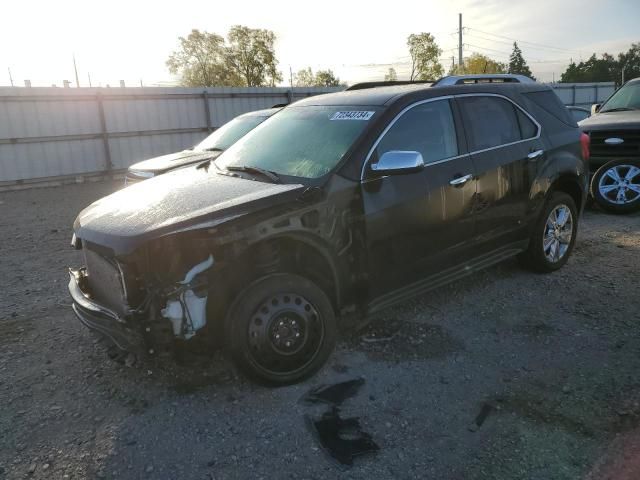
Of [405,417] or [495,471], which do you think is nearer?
[495,471]

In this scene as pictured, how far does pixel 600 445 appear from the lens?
2.63 metres

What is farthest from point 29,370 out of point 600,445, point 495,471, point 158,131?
point 158,131

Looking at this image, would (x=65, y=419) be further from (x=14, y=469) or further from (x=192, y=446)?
(x=192, y=446)

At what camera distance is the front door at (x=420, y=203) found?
3535 millimetres

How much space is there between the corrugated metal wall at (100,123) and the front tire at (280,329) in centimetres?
1314

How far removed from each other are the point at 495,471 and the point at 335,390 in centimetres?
111

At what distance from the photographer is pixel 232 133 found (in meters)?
7.81

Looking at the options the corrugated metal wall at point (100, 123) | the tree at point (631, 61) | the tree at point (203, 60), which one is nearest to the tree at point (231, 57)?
the tree at point (203, 60)

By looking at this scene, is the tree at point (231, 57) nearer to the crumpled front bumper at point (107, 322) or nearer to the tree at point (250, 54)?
the tree at point (250, 54)

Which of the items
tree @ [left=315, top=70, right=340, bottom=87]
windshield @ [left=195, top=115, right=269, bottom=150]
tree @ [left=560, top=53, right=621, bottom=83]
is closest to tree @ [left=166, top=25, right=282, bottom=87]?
tree @ [left=315, top=70, right=340, bottom=87]

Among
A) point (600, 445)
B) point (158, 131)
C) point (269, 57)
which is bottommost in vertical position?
point (600, 445)

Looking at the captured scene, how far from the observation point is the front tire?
3.04 metres

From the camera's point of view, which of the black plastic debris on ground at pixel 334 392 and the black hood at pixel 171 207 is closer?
the black hood at pixel 171 207

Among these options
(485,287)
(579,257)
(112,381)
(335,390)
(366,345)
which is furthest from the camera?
A: (579,257)
